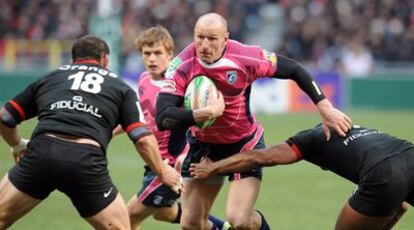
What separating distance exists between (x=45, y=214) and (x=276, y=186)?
4.23 metres

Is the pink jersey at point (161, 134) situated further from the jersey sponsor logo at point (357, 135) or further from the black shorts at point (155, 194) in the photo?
the jersey sponsor logo at point (357, 135)

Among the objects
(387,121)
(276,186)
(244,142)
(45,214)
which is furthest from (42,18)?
(244,142)

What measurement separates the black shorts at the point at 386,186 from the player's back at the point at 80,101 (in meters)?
2.00

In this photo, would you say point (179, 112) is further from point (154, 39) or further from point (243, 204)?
point (154, 39)

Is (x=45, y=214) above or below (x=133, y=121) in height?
below

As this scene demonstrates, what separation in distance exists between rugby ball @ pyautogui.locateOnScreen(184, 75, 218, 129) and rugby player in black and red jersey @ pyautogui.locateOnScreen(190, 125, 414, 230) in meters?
0.72

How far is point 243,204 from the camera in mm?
8453

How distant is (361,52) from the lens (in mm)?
26953

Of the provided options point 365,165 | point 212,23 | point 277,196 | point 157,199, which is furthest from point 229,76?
point 277,196

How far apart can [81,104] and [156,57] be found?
7.76ft

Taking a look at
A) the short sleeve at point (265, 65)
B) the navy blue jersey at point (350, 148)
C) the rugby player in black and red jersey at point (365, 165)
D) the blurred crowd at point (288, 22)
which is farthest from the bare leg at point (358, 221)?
the blurred crowd at point (288, 22)

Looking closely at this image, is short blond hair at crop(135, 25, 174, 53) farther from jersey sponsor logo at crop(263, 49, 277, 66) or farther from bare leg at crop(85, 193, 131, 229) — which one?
bare leg at crop(85, 193, 131, 229)

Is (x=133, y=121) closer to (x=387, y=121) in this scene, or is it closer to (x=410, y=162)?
(x=410, y=162)

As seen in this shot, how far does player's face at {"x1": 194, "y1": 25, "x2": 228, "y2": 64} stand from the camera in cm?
831
